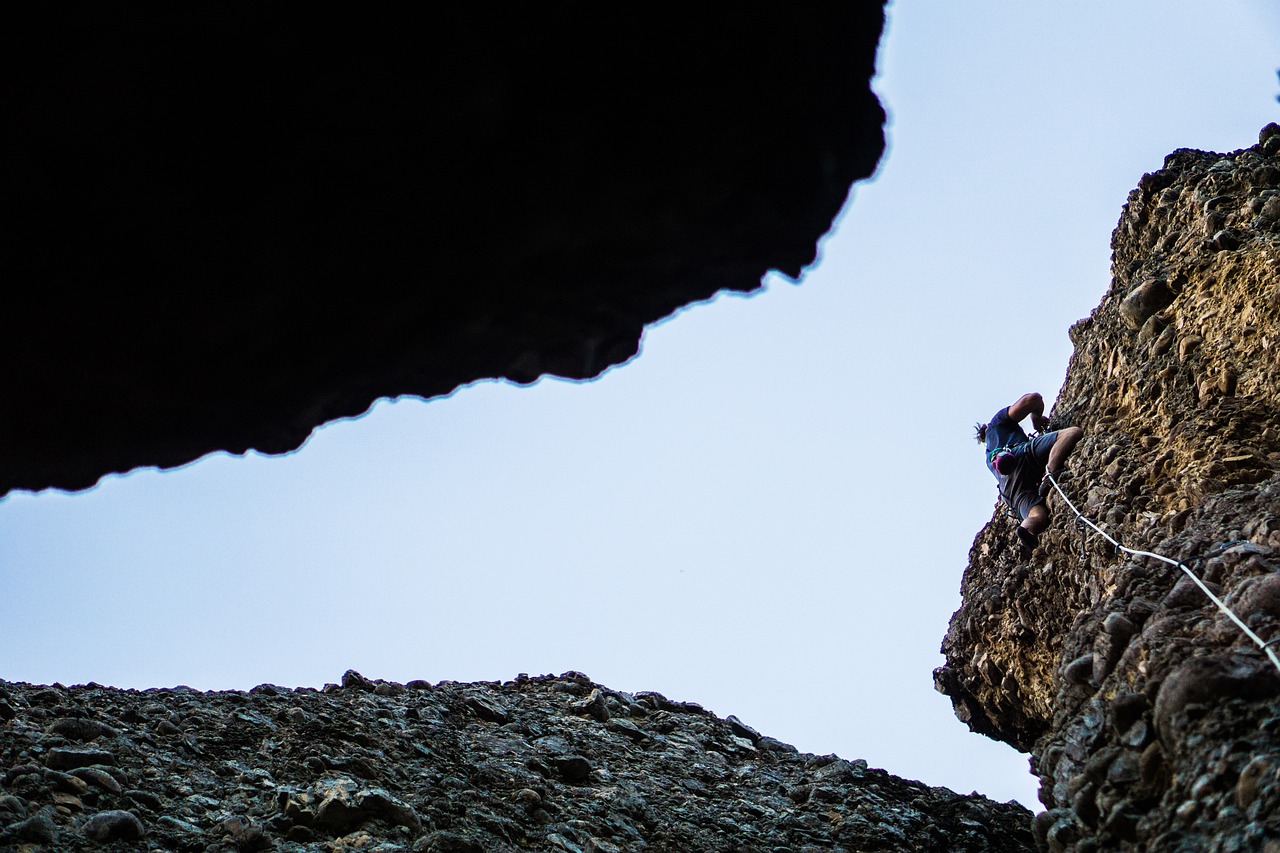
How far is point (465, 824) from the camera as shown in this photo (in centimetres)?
576

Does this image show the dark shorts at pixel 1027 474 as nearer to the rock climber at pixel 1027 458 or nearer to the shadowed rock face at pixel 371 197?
the rock climber at pixel 1027 458

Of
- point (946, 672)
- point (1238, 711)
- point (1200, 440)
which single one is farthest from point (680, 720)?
point (1238, 711)

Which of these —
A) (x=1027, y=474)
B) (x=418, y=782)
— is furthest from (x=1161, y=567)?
(x=418, y=782)

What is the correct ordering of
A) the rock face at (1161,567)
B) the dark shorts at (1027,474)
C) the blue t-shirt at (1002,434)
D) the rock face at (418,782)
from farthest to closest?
the blue t-shirt at (1002,434), the dark shorts at (1027,474), the rock face at (418,782), the rock face at (1161,567)

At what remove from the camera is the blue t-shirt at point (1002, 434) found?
360 inches

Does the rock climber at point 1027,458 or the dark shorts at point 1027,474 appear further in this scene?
the dark shorts at point 1027,474

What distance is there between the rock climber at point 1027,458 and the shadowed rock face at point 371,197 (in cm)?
612

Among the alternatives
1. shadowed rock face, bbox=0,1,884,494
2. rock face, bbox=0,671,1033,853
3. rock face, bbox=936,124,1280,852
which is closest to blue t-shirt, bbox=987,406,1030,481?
rock face, bbox=936,124,1280,852

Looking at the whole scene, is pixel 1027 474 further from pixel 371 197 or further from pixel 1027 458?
pixel 371 197

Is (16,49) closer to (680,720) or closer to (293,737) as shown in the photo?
(293,737)

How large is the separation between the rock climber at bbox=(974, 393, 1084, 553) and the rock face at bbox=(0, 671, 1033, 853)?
2.69 metres

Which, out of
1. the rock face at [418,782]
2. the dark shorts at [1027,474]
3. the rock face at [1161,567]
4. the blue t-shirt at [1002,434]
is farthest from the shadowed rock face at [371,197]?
the blue t-shirt at [1002,434]

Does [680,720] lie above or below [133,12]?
above

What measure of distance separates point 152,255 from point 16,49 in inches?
24.0
